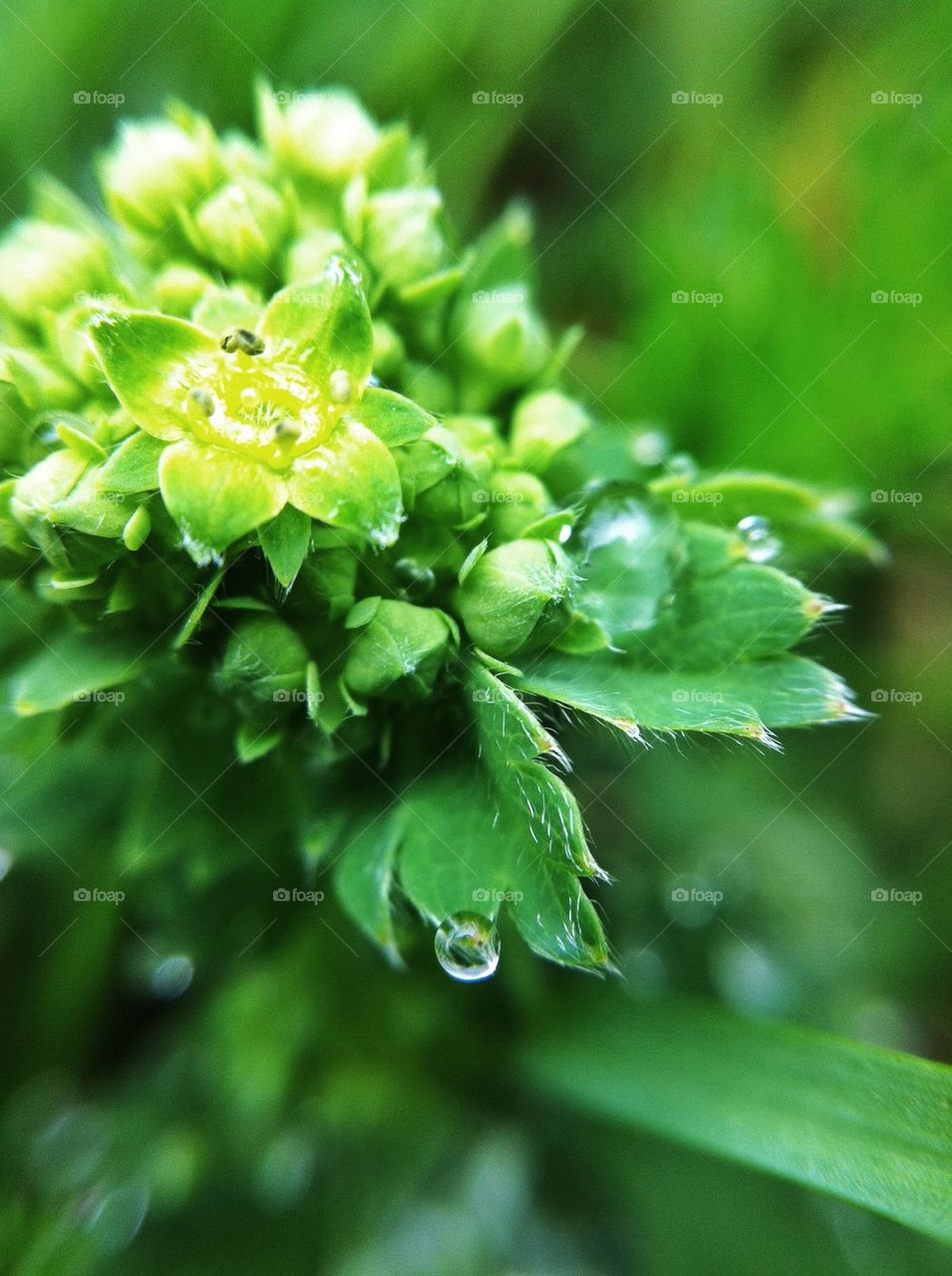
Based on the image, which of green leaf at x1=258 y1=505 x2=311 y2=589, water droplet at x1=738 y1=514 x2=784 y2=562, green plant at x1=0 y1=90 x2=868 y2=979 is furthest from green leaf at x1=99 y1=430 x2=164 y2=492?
water droplet at x1=738 y1=514 x2=784 y2=562

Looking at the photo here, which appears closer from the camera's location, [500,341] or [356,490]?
[356,490]

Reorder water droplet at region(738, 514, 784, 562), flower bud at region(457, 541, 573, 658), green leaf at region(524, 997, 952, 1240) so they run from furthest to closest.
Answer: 1. water droplet at region(738, 514, 784, 562)
2. green leaf at region(524, 997, 952, 1240)
3. flower bud at region(457, 541, 573, 658)

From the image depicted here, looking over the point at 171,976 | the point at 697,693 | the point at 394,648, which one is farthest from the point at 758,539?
the point at 171,976

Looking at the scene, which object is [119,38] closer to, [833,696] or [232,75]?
[232,75]

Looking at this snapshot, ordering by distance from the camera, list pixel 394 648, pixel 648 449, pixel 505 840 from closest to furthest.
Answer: pixel 394 648 → pixel 505 840 → pixel 648 449

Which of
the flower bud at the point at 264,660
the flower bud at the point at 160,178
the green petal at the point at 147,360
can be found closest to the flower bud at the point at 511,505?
the flower bud at the point at 264,660

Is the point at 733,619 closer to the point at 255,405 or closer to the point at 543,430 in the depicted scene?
the point at 543,430

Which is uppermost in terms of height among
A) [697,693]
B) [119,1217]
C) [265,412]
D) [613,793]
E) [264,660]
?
[265,412]

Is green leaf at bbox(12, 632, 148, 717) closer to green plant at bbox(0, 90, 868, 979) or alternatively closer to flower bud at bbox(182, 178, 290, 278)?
green plant at bbox(0, 90, 868, 979)
